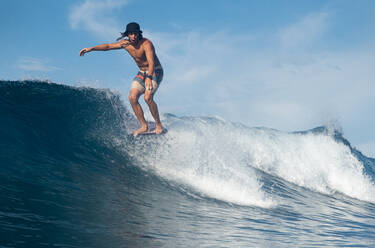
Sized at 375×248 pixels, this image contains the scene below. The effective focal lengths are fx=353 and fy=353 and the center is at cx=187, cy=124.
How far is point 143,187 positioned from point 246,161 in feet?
19.1

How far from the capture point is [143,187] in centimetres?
597

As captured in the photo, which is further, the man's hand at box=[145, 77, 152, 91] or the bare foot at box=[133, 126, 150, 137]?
the bare foot at box=[133, 126, 150, 137]

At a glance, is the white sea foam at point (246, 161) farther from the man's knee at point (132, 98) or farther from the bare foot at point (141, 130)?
the man's knee at point (132, 98)

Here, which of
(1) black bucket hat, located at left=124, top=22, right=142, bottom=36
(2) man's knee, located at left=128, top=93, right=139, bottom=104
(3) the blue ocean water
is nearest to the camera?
(3) the blue ocean water

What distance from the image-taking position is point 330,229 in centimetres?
563

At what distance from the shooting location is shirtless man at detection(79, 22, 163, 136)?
6.55 m

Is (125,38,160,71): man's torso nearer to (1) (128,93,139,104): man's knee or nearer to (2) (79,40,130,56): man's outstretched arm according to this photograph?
(2) (79,40,130,56): man's outstretched arm

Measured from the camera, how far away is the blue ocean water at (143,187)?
360 cm

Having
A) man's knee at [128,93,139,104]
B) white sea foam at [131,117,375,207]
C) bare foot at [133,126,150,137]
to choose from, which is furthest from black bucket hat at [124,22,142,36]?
white sea foam at [131,117,375,207]

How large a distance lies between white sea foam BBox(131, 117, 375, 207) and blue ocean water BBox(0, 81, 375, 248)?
0.13ft

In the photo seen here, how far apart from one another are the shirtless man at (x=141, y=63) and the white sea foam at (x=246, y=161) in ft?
4.54

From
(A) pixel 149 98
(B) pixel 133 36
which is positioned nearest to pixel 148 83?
(A) pixel 149 98

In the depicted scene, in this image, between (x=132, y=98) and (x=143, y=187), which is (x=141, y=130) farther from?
(x=143, y=187)

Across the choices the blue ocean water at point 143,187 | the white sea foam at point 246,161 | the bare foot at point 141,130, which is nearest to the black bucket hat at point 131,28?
the bare foot at point 141,130
